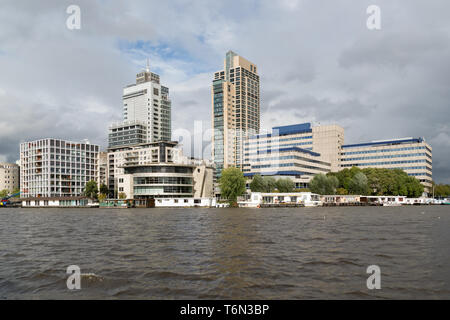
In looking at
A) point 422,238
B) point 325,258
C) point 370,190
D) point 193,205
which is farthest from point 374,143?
point 325,258

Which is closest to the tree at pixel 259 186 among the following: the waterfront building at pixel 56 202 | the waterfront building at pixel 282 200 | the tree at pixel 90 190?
the waterfront building at pixel 282 200

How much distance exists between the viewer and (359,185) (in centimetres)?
15538

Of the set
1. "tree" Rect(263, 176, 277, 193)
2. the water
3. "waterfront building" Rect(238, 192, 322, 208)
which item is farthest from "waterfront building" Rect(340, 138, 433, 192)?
the water

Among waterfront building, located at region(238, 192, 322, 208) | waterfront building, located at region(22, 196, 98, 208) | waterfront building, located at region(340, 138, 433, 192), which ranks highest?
waterfront building, located at region(340, 138, 433, 192)

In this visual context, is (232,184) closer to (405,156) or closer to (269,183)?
(269,183)

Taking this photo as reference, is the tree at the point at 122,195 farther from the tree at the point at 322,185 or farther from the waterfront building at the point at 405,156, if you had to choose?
the waterfront building at the point at 405,156

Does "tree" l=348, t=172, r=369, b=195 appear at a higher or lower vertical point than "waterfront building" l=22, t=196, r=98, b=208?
higher

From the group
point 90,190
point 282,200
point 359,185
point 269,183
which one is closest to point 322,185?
point 359,185

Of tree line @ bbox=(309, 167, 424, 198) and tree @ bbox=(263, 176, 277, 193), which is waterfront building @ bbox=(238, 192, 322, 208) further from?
tree line @ bbox=(309, 167, 424, 198)

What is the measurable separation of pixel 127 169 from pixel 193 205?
3633 centimetres

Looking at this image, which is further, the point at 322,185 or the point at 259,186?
the point at 322,185

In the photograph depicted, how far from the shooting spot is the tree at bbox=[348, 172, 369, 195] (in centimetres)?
15562

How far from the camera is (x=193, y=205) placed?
491 ft
